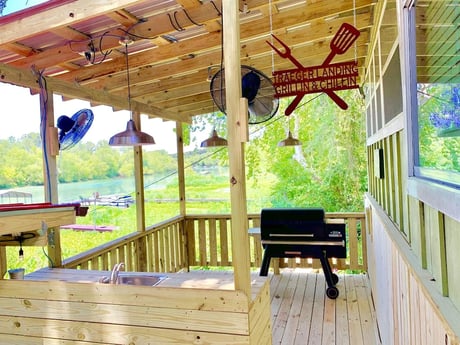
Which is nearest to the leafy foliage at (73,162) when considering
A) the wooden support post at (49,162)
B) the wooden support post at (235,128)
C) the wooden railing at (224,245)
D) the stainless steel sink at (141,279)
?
the wooden support post at (49,162)

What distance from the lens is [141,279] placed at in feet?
8.83

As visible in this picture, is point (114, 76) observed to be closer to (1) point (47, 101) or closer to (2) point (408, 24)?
(1) point (47, 101)

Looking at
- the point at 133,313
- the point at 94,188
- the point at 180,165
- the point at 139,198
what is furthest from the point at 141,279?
the point at 94,188

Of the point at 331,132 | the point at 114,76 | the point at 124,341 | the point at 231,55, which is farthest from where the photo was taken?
the point at 331,132

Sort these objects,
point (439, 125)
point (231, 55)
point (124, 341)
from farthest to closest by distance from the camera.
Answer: point (124, 341) < point (231, 55) < point (439, 125)

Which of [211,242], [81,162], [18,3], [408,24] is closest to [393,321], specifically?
[408,24]

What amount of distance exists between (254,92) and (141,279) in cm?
159

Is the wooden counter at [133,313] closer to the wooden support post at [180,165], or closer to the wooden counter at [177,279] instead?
the wooden counter at [177,279]

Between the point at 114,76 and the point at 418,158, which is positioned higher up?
the point at 114,76

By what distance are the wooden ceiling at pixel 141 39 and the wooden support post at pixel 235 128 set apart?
51cm

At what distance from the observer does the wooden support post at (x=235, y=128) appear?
1756 millimetres

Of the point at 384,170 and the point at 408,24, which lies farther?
the point at 384,170

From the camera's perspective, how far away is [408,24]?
5.15ft

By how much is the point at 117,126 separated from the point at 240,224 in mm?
5841
